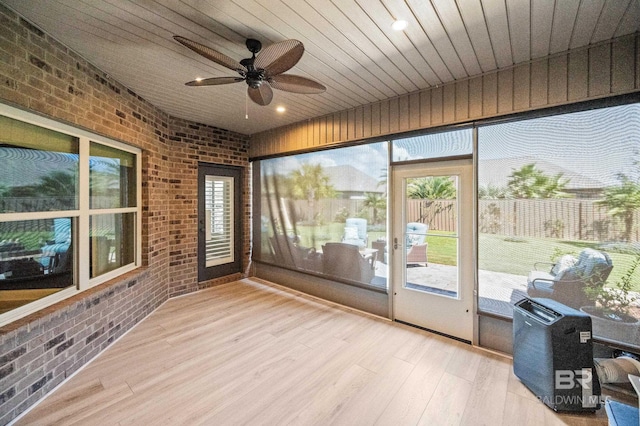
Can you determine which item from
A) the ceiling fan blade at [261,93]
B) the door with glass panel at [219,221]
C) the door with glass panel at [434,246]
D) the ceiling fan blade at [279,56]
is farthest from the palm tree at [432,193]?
the door with glass panel at [219,221]

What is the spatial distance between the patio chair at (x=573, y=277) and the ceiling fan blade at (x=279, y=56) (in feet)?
8.99

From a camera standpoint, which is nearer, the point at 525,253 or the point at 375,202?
the point at 525,253

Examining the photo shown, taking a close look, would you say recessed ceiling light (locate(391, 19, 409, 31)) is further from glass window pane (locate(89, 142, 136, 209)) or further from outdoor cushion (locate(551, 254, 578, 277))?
glass window pane (locate(89, 142, 136, 209))

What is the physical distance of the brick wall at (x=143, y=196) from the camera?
1.81m

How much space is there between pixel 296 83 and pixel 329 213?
6.99ft

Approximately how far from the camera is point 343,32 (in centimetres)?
202

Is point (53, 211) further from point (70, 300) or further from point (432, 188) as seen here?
point (432, 188)

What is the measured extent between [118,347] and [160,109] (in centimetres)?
306

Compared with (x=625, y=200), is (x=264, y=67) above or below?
above

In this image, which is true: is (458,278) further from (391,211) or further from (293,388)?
(293,388)

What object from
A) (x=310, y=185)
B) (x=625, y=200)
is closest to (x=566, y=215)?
(x=625, y=200)

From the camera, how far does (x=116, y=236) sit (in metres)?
3.07

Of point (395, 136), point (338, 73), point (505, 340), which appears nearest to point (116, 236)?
point (338, 73)

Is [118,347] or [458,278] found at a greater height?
[458,278]
